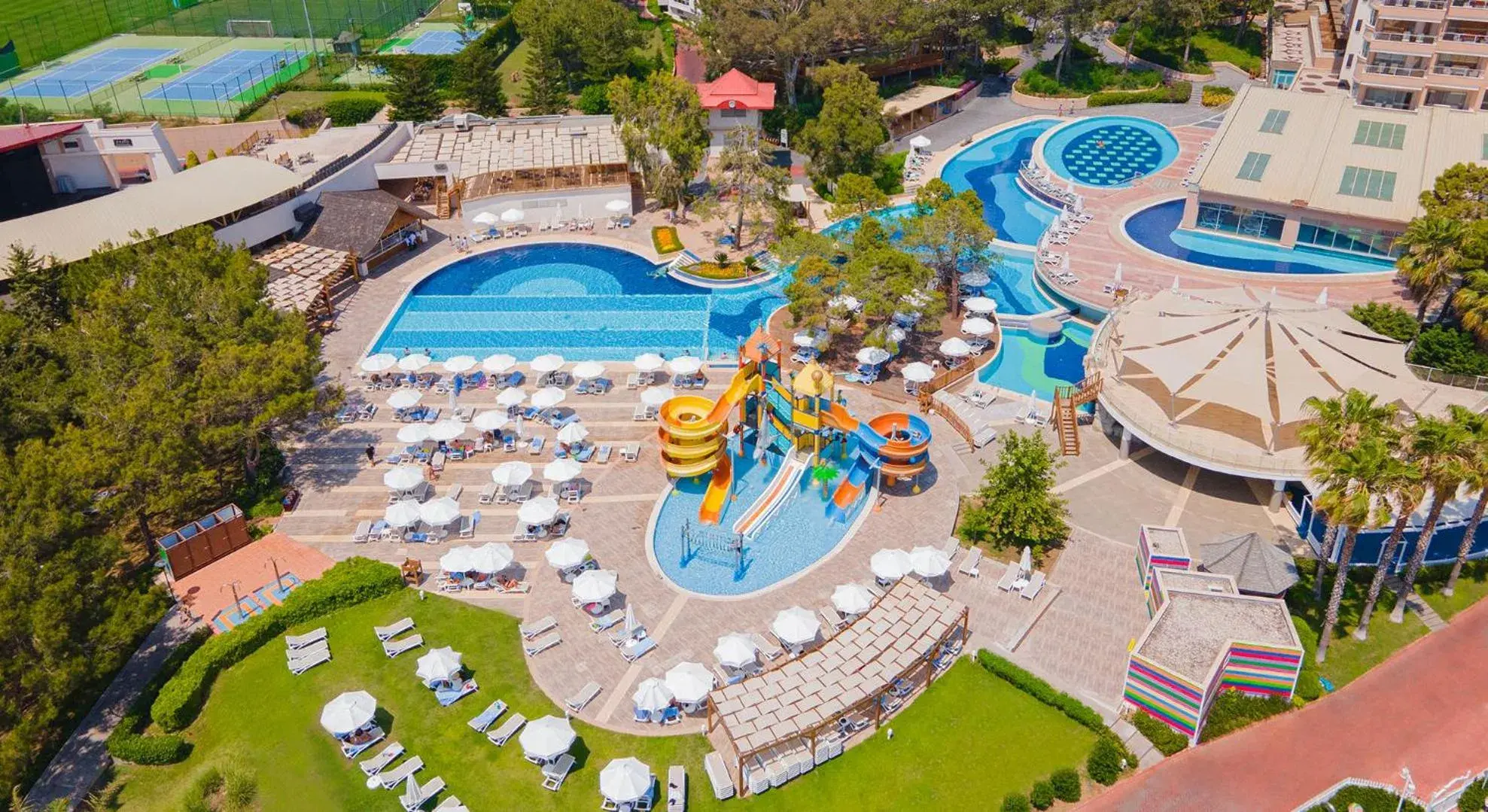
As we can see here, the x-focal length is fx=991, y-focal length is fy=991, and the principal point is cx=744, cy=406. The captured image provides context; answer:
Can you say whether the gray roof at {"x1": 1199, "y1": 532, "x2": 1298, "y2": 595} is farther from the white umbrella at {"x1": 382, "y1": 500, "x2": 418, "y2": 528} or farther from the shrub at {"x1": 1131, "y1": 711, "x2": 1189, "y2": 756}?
the white umbrella at {"x1": 382, "y1": 500, "x2": 418, "y2": 528}

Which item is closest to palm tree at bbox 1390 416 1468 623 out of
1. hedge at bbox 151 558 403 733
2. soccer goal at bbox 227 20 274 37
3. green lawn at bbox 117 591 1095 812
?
green lawn at bbox 117 591 1095 812

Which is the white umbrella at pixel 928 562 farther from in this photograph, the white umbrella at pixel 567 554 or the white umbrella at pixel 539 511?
the white umbrella at pixel 539 511

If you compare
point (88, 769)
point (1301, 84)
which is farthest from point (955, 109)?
point (88, 769)

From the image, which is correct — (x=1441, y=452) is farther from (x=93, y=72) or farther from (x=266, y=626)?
(x=93, y=72)

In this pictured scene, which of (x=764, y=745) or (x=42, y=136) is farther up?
(x=42, y=136)

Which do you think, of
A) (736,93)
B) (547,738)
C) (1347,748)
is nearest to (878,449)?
(547,738)

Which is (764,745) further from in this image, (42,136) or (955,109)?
(955,109)

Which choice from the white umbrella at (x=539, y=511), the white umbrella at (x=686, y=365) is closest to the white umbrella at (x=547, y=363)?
the white umbrella at (x=686, y=365)
